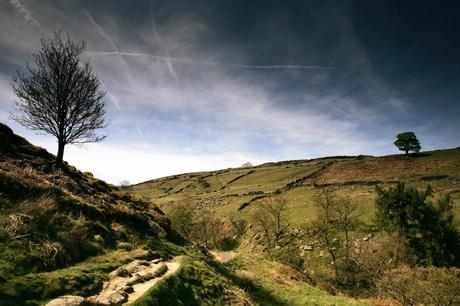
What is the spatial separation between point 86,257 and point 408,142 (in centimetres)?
14939

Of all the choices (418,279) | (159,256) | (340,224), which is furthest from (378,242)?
(159,256)

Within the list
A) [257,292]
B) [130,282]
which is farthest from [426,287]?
[130,282]

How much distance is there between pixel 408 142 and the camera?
5281 inches

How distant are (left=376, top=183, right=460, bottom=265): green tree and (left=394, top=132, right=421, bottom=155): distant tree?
98.3 metres

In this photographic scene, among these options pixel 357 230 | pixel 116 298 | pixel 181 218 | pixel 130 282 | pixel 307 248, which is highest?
pixel 130 282

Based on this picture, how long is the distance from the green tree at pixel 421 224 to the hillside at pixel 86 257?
2567 centimetres

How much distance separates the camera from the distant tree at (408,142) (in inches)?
5251

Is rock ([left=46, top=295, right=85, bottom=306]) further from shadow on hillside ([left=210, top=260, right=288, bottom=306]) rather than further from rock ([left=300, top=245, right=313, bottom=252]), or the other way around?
rock ([left=300, top=245, right=313, bottom=252])

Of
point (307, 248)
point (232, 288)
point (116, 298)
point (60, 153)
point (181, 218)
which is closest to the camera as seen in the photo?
point (116, 298)

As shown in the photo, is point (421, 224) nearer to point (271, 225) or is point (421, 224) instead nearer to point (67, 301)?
point (271, 225)

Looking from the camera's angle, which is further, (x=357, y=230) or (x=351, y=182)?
(x=351, y=182)

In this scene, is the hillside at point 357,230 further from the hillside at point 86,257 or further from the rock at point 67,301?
the rock at point 67,301

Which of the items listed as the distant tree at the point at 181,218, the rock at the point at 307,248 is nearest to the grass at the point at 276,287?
the rock at the point at 307,248

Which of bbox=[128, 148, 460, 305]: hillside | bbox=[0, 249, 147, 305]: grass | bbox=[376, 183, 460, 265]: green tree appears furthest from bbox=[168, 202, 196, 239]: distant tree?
bbox=[0, 249, 147, 305]: grass
